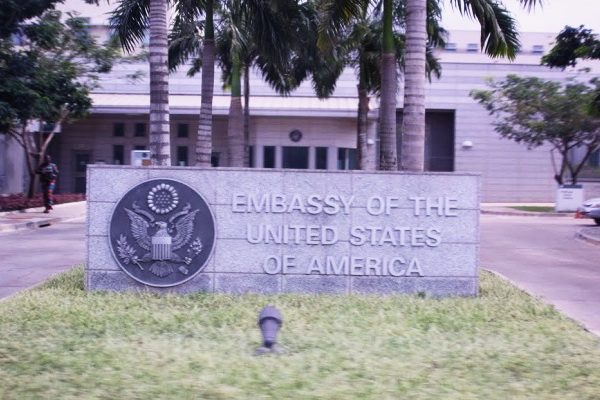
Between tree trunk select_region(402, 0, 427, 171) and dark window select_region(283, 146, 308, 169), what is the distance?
97.1 feet

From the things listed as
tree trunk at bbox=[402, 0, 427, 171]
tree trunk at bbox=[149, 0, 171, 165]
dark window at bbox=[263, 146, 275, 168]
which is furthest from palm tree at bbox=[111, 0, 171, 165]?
dark window at bbox=[263, 146, 275, 168]

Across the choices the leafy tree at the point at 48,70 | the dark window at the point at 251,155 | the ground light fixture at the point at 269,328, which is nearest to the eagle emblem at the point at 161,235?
the ground light fixture at the point at 269,328

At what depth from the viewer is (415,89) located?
12.3 metres

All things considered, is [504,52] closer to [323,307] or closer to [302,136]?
[323,307]

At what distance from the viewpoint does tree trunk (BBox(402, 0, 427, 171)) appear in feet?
40.4

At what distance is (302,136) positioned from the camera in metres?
42.0

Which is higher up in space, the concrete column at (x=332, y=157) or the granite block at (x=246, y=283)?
the concrete column at (x=332, y=157)

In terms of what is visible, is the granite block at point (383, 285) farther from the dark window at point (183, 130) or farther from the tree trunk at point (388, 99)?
the dark window at point (183, 130)

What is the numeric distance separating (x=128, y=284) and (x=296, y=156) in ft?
104

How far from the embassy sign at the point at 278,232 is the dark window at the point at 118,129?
32.3 m

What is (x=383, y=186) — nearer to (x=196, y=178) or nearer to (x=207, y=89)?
(x=196, y=178)

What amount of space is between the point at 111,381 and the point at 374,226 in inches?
212

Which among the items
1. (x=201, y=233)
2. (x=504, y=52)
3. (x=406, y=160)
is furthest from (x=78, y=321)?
(x=504, y=52)

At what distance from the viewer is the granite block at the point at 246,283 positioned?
10.8m
